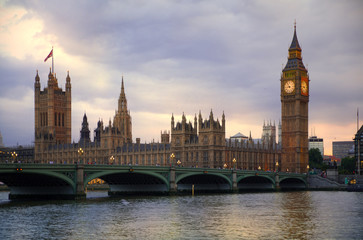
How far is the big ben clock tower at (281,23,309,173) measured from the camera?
18086 centimetres

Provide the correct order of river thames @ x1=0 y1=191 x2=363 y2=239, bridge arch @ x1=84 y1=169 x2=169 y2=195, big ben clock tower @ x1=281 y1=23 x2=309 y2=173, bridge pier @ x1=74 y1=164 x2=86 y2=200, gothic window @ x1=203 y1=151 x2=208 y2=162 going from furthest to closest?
big ben clock tower @ x1=281 y1=23 x2=309 y2=173, gothic window @ x1=203 y1=151 x2=208 y2=162, bridge arch @ x1=84 y1=169 x2=169 y2=195, bridge pier @ x1=74 y1=164 x2=86 y2=200, river thames @ x1=0 y1=191 x2=363 y2=239

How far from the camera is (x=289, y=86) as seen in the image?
18500 centimetres

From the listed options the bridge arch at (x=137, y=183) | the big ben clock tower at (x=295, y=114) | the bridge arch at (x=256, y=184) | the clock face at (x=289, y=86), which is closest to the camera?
the bridge arch at (x=137, y=183)

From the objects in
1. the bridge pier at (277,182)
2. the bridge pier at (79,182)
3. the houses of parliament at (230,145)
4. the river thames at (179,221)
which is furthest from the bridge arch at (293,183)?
the bridge pier at (79,182)

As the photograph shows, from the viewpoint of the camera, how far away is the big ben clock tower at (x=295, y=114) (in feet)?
593

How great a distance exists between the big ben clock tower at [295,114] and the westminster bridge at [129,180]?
31.9 meters

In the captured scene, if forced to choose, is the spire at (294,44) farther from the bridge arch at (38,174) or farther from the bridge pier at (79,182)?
the bridge arch at (38,174)

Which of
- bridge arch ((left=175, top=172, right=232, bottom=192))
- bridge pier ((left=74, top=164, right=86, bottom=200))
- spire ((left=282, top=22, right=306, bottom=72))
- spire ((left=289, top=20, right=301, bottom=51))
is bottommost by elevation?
bridge arch ((left=175, top=172, right=232, bottom=192))

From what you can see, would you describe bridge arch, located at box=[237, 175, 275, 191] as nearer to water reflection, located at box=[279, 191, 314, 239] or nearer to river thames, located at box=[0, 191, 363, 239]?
water reflection, located at box=[279, 191, 314, 239]

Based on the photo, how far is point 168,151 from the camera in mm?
175250

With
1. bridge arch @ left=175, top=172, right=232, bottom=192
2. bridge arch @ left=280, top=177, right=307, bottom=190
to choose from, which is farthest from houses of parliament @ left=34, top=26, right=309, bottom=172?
bridge arch @ left=175, top=172, right=232, bottom=192

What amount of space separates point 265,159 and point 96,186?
57.7 metres

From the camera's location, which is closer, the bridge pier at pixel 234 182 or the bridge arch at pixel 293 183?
the bridge pier at pixel 234 182

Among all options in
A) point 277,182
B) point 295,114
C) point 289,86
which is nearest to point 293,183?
point 277,182
